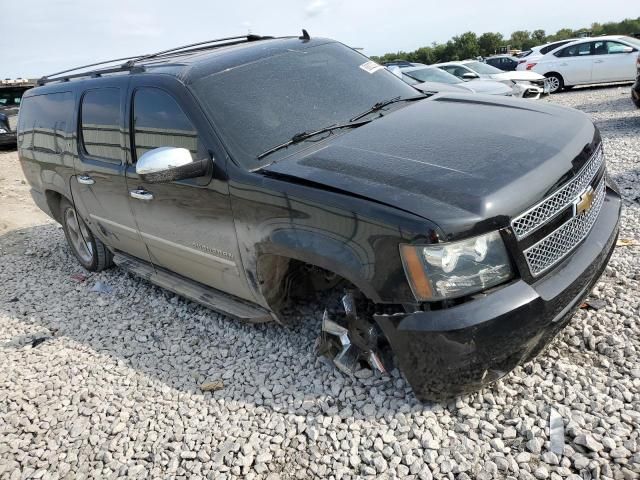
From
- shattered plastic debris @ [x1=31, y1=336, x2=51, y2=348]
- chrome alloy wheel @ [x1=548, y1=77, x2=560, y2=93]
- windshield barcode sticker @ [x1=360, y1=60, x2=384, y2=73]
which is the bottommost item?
chrome alloy wheel @ [x1=548, y1=77, x2=560, y2=93]

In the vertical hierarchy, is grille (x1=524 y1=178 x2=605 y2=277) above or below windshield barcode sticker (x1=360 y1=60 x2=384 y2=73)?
below

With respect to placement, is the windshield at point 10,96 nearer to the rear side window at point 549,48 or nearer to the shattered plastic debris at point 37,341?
the shattered plastic debris at point 37,341

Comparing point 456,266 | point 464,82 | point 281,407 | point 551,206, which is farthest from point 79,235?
point 464,82

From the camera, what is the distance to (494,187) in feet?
7.55

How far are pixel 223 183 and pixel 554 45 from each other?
15.6 meters

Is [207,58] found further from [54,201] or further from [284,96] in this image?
[54,201]

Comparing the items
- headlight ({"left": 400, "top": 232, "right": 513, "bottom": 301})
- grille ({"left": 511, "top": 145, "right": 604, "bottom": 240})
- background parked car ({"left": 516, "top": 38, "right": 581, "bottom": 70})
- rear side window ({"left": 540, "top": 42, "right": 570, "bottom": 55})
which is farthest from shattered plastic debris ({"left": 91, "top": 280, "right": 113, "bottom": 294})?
rear side window ({"left": 540, "top": 42, "right": 570, "bottom": 55})

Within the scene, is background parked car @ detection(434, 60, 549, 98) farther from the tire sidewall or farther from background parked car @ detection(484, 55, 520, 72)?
background parked car @ detection(484, 55, 520, 72)

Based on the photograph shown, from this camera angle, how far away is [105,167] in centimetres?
405

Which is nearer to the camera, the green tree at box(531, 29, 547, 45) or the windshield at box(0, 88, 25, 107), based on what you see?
the windshield at box(0, 88, 25, 107)

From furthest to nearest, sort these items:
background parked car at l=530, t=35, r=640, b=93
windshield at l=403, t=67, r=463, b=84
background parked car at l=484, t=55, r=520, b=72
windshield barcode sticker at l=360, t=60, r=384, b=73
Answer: background parked car at l=484, t=55, r=520, b=72 < background parked car at l=530, t=35, r=640, b=93 < windshield at l=403, t=67, r=463, b=84 < windshield barcode sticker at l=360, t=60, r=384, b=73

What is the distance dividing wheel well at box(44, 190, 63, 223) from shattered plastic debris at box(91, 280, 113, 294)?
1099 mm

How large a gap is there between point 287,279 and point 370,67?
187 cm

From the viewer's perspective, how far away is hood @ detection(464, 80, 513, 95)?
10.4m
